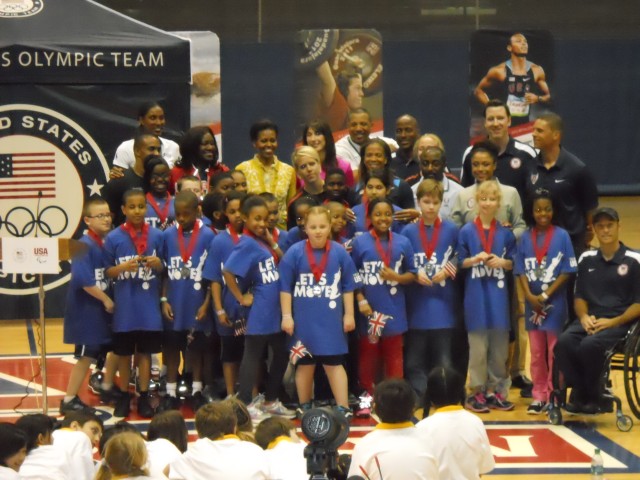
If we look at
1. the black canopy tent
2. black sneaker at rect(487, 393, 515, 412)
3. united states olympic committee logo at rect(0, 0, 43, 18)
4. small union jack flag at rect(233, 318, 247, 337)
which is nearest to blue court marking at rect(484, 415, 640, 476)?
black sneaker at rect(487, 393, 515, 412)

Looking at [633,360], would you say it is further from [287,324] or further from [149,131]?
[149,131]

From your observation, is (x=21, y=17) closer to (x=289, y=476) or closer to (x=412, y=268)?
(x=412, y=268)

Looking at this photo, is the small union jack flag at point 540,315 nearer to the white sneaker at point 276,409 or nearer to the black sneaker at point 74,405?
the white sneaker at point 276,409

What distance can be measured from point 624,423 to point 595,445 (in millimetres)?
450

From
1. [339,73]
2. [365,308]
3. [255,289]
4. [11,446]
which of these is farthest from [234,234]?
[339,73]

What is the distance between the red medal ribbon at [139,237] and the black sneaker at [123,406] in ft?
3.61

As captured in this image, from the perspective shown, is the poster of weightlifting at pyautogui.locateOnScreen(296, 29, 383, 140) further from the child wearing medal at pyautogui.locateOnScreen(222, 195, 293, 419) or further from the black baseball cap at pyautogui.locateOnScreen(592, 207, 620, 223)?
the black baseball cap at pyautogui.locateOnScreen(592, 207, 620, 223)

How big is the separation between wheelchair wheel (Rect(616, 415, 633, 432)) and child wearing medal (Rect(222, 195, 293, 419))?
2.40 metres

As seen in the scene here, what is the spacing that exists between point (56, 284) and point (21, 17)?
8.60 ft

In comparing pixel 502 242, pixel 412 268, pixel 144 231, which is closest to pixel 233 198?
pixel 144 231

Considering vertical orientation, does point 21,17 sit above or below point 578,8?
below

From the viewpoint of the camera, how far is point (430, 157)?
9680 millimetres

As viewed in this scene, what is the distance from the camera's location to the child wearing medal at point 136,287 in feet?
30.5

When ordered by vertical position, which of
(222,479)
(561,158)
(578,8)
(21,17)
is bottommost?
(222,479)
